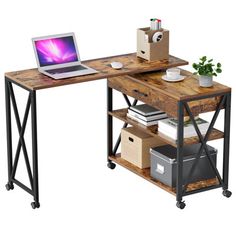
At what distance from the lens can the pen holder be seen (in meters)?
9.01

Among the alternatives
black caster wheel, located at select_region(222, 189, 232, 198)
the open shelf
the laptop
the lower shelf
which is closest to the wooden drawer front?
the open shelf

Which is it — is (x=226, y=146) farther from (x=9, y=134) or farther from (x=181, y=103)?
(x=9, y=134)

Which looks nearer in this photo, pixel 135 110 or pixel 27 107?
pixel 27 107

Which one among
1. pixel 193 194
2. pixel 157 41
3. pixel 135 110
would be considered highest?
pixel 157 41

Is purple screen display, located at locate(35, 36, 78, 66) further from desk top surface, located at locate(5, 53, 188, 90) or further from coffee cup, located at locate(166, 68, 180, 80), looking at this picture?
coffee cup, located at locate(166, 68, 180, 80)

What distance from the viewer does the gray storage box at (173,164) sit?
8664 millimetres

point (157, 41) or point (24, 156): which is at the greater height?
point (157, 41)

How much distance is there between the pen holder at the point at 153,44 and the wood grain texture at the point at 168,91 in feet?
0.51

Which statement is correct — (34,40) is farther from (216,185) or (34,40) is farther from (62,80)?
(216,185)

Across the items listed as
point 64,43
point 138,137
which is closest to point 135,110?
point 138,137

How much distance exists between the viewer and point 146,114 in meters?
8.88

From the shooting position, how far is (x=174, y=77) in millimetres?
8711

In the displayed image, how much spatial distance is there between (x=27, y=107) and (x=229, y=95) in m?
1.59

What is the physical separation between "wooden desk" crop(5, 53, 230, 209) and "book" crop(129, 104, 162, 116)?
0.11m
